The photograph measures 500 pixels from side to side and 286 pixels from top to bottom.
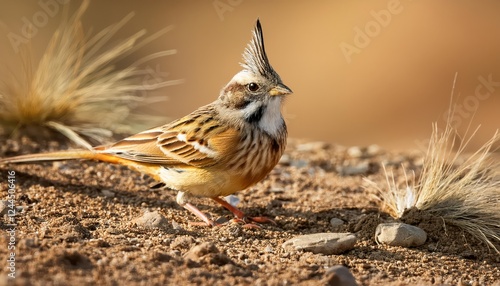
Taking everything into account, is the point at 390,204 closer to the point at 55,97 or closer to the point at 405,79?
the point at 55,97

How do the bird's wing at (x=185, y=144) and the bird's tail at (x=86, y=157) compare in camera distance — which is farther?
the bird's tail at (x=86, y=157)

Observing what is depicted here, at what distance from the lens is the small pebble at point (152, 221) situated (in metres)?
5.97

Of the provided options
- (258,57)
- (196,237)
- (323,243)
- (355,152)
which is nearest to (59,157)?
(196,237)

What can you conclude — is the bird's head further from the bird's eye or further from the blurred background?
the blurred background

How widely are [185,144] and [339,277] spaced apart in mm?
2428

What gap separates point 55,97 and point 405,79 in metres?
10.5

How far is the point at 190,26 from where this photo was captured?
2338 centimetres

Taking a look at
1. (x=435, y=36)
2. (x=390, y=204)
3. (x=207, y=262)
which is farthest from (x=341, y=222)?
(x=435, y=36)

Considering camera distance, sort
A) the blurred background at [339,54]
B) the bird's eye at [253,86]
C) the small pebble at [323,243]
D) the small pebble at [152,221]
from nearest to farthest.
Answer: the small pebble at [323,243]
the small pebble at [152,221]
the bird's eye at [253,86]
the blurred background at [339,54]

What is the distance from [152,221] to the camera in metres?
6.00

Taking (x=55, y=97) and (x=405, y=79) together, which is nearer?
(x=55, y=97)

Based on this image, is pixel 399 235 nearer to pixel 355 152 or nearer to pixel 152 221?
pixel 152 221

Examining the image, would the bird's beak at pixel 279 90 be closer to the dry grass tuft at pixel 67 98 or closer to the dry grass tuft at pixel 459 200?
the dry grass tuft at pixel 459 200

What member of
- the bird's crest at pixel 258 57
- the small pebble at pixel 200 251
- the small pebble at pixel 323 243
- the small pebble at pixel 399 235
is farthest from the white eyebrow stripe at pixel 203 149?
the small pebble at pixel 399 235
